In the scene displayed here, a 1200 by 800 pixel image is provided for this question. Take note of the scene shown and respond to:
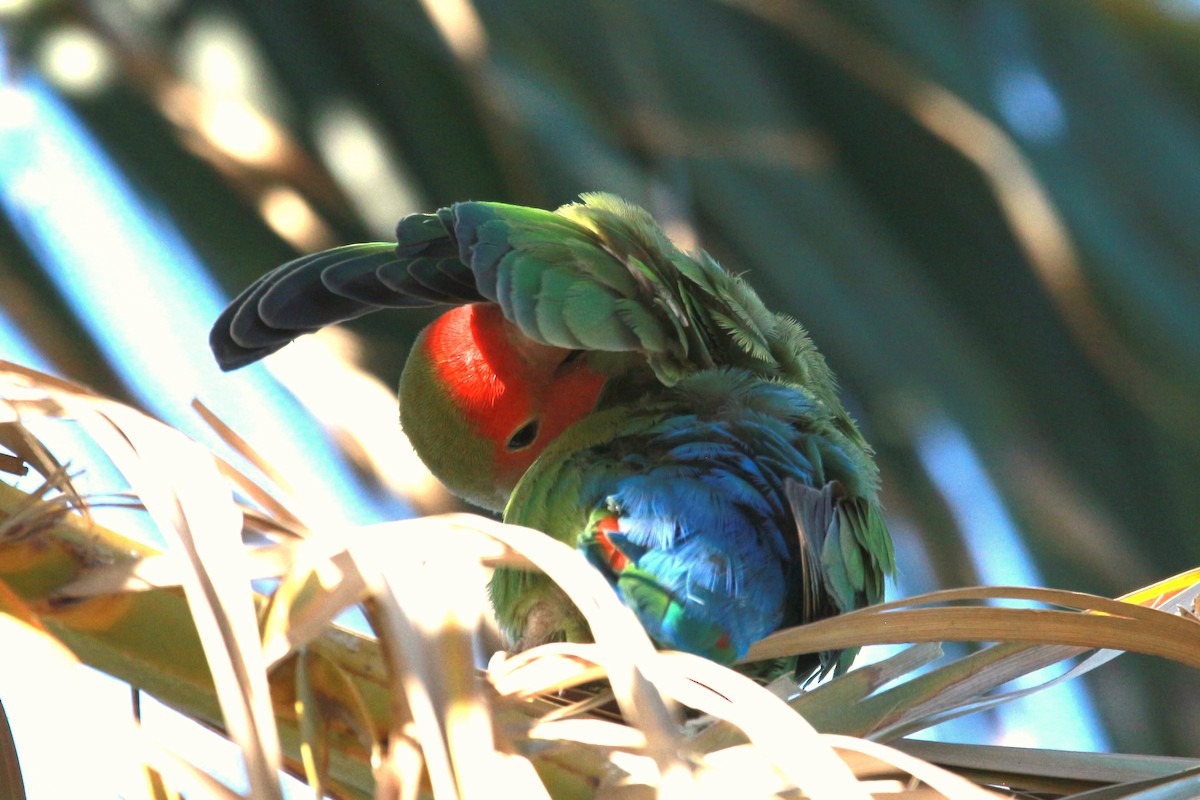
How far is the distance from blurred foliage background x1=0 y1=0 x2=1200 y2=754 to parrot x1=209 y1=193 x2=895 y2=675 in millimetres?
423

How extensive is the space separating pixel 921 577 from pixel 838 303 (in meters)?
0.54

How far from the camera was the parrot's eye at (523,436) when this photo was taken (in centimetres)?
143

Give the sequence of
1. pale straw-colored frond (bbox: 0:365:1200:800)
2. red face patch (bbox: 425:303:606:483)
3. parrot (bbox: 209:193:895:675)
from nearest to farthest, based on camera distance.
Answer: pale straw-colored frond (bbox: 0:365:1200:800), parrot (bbox: 209:193:895:675), red face patch (bbox: 425:303:606:483)

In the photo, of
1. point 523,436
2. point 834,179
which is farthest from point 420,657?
point 834,179

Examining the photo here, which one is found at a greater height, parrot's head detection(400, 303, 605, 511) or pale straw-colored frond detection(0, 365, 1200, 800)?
parrot's head detection(400, 303, 605, 511)

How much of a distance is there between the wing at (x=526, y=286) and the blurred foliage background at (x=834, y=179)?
0.52 m

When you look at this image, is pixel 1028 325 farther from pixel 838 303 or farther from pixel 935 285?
pixel 838 303

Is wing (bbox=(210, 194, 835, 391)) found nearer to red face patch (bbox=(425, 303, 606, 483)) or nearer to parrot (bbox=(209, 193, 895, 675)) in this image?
parrot (bbox=(209, 193, 895, 675))

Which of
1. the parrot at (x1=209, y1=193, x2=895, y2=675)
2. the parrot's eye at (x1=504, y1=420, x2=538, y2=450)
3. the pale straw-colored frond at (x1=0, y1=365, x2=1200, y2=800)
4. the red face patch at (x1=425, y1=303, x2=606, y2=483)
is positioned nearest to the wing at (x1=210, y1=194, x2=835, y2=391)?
the parrot at (x1=209, y1=193, x2=895, y2=675)

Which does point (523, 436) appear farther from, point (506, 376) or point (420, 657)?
point (420, 657)

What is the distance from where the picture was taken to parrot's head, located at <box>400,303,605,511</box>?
4.48ft

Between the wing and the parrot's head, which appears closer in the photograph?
the wing

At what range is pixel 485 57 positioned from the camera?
1.84 m

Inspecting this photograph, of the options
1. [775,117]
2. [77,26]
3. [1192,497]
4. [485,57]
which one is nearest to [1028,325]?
[1192,497]
